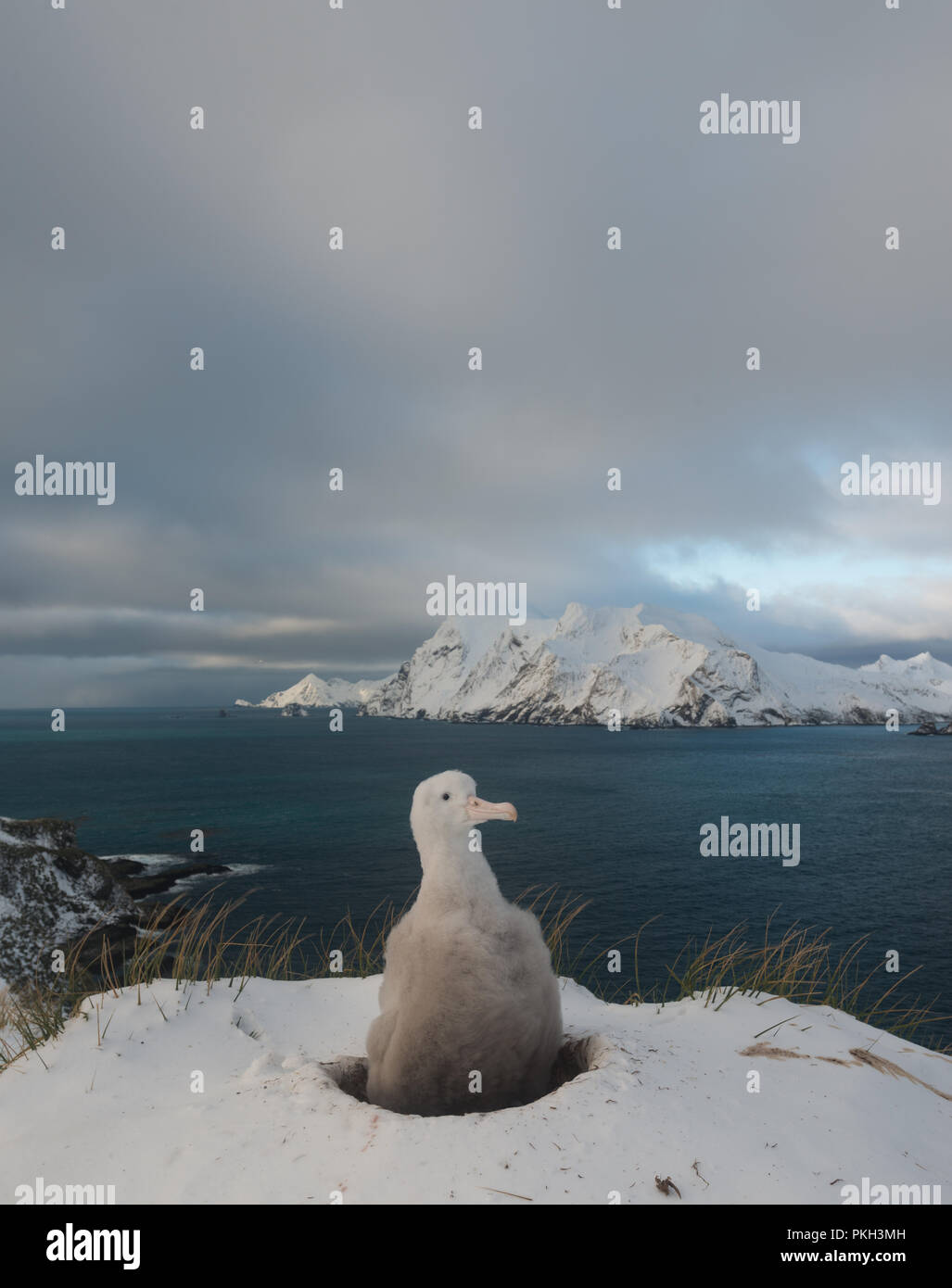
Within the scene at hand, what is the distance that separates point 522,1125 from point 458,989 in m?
0.80

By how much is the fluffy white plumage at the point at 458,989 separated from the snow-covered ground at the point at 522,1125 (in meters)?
0.44

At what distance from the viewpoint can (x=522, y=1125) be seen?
3652 millimetres

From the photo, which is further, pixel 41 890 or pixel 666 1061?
pixel 41 890

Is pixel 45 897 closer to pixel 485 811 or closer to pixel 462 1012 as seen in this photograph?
pixel 462 1012

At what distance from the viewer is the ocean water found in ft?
109

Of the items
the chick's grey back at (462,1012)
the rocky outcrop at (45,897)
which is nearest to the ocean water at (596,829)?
the rocky outcrop at (45,897)

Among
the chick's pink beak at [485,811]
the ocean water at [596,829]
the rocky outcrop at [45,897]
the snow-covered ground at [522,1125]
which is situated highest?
the chick's pink beak at [485,811]

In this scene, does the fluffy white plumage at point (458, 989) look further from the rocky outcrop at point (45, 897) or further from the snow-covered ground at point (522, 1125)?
the rocky outcrop at point (45, 897)

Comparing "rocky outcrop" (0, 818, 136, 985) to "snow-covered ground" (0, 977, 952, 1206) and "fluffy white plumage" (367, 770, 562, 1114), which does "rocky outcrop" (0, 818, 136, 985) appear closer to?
"snow-covered ground" (0, 977, 952, 1206)

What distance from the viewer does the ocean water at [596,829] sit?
33.3m

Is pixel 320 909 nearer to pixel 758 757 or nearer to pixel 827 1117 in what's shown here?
pixel 827 1117
